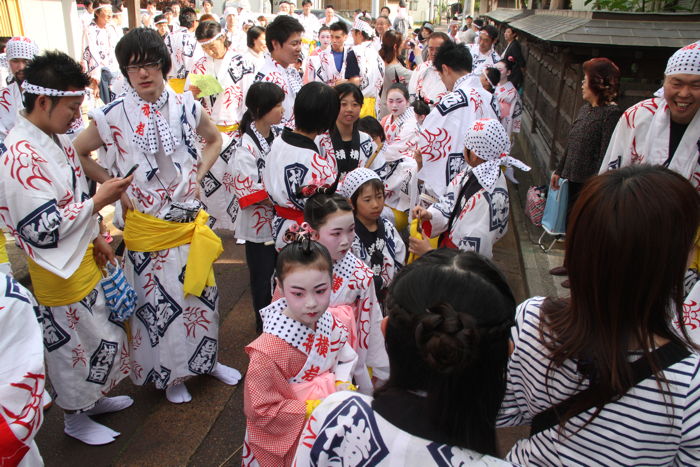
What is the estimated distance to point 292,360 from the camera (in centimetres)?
208

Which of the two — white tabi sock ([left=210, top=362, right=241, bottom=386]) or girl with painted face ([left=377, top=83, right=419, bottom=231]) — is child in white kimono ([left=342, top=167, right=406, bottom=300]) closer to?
girl with painted face ([left=377, top=83, right=419, bottom=231])

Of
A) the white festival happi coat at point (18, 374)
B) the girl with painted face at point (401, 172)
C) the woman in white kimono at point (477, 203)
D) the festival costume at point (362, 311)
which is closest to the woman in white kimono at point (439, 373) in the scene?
the white festival happi coat at point (18, 374)

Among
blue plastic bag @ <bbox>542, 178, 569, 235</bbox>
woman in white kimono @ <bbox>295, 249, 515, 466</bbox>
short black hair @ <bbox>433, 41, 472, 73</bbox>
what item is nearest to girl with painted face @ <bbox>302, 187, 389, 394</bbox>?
woman in white kimono @ <bbox>295, 249, 515, 466</bbox>

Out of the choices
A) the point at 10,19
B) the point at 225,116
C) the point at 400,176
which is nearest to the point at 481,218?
the point at 400,176

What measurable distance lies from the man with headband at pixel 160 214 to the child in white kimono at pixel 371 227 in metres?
0.85

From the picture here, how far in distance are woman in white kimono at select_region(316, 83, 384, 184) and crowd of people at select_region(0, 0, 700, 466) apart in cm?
2

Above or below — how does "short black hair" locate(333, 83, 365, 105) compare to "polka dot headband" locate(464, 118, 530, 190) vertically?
above

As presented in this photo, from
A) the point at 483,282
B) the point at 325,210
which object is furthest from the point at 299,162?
the point at 483,282

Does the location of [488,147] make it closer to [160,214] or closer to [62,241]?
[160,214]

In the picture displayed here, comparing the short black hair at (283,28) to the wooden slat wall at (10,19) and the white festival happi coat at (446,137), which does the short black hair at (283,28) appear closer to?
the white festival happi coat at (446,137)

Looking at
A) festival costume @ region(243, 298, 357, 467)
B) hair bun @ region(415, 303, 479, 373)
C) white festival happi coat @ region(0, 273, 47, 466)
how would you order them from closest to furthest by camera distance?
1. hair bun @ region(415, 303, 479, 373)
2. white festival happi coat @ region(0, 273, 47, 466)
3. festival costume @ region(243, 298, 357, 467)

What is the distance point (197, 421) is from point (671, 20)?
538 centimetres

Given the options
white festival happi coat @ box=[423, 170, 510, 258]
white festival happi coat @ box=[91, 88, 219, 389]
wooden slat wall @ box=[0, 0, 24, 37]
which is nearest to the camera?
white festival happi coat @ box=[91, 88, 219, 389]

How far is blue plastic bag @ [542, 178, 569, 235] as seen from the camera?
477 centimetres
